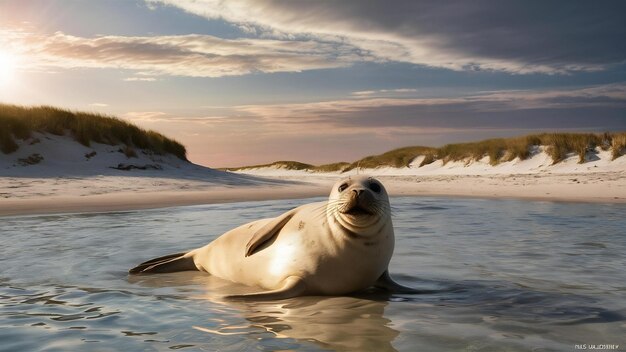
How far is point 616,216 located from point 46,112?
65.0 feet

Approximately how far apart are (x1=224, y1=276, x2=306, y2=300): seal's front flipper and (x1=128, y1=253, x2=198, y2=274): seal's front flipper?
181 cm

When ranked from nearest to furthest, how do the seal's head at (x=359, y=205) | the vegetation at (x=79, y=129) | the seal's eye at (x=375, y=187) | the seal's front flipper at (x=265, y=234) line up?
the seal's head at (x=359, y=205) → the seal's eye at (x=375, y=187) → the seal's front flipper at (x=265, y=234) → the vegetation at (x=79, y=129)

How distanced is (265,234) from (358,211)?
3.32 feet

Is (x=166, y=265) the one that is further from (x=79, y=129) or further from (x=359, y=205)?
(x=79, y=129)

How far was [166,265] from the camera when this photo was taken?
6.11m

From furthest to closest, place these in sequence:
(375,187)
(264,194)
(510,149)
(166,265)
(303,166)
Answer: (303,166)
(510,149)
(264,194)
(166,265)
(375,187)

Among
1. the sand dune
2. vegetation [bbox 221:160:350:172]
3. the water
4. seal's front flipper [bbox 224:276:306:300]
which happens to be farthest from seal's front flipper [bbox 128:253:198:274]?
vegetation [bbox 221:160:350:172]

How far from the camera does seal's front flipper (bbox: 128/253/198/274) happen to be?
19.6ft

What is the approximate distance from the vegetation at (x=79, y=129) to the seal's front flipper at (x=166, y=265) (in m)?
15.2

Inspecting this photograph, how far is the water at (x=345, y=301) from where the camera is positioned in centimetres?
346

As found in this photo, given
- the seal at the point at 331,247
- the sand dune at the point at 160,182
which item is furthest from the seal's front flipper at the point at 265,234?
the sand dune at the point at 160,182

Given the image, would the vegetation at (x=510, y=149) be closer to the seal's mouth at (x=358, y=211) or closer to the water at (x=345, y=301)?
the water at (x=345, y=301)

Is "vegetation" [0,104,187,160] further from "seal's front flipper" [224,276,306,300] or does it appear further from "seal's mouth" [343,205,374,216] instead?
"seal's mouth" [343,205,374,216]

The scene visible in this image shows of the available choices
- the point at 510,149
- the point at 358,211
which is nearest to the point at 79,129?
the point at 510,149
